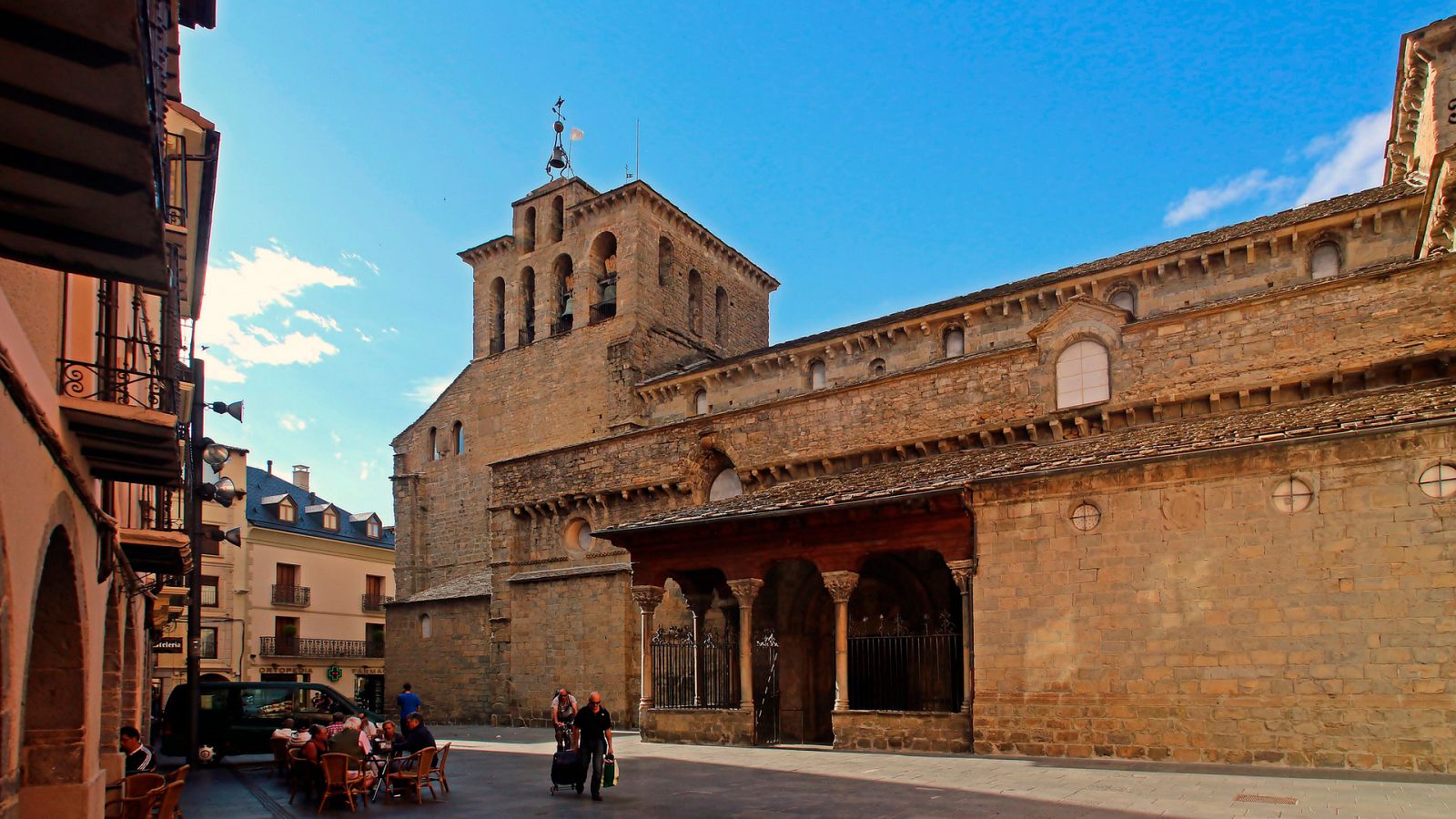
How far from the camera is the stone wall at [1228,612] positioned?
35.9 feet

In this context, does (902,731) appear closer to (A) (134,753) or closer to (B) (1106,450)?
(B) (1106,450)

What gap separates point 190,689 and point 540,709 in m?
9.81

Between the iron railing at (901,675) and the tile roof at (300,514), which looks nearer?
the iron railing at (901,675)

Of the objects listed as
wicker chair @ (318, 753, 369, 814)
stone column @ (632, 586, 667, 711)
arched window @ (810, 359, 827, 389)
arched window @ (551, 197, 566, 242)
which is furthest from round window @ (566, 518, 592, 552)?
arched window @ (551, 197, 566, 242)

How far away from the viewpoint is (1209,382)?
53.6ft

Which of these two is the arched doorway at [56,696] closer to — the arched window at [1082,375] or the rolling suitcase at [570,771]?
the rolling suitcase at [570,771]

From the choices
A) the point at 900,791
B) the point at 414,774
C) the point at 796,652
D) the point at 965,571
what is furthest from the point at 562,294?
the point at 900,791

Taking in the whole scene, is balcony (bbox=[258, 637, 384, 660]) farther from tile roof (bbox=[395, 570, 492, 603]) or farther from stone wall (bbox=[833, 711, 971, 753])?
stone wall (bbox=[833, 711, 971, 753])

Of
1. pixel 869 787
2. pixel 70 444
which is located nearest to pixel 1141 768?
pixel 869 787

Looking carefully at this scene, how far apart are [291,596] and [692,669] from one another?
79.9ft

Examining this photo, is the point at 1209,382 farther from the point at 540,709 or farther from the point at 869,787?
the point at 540,709

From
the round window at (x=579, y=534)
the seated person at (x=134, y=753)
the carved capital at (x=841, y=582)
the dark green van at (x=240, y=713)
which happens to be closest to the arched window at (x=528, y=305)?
the round window at (x=579, y=534)

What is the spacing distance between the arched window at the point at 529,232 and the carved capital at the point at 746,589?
2340cm

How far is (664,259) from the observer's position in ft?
114
